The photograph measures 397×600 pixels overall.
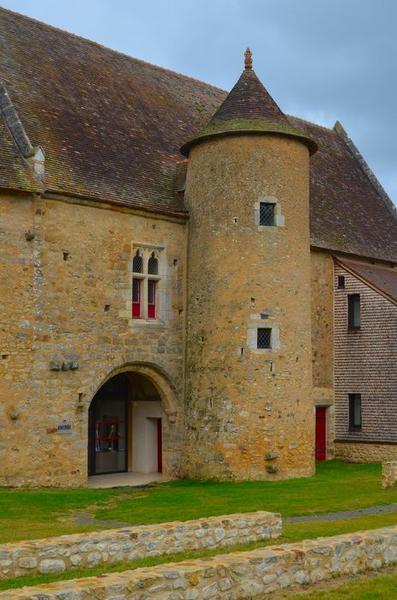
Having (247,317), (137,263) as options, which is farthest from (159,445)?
(137,263)

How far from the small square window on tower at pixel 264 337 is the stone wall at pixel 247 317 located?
0.49 feet

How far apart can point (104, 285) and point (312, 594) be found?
14319mm

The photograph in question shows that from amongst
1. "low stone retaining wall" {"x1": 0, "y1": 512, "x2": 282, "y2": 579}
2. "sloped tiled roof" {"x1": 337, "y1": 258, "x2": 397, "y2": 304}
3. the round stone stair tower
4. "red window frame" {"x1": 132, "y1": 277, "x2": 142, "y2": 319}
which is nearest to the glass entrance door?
the round stone stair tower

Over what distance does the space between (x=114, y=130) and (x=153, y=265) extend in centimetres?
477

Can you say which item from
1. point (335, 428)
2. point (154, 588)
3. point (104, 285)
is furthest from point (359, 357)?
point (154, 588)

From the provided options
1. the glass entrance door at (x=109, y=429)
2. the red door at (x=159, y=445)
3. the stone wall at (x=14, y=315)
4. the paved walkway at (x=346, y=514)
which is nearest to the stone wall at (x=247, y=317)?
the red door at (x=159, y=445)

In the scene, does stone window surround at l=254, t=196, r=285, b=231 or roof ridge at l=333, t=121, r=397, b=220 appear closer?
stone window surround at l=254, t=196, r=285, b=231

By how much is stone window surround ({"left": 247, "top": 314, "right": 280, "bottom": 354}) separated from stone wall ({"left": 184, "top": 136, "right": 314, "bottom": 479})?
0.03 meters

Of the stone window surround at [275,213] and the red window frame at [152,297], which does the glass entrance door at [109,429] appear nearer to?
the red window frame at [152,297]

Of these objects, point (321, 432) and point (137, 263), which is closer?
point (137, 263)

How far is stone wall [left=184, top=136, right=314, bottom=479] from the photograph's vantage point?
76.2 feet

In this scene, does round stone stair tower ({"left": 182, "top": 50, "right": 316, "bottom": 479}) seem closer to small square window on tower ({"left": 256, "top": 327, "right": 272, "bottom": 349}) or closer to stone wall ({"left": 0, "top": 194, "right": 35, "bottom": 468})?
small square window on tower ({"left": 256, "top": 327, "right": 272, "bottom": 349})

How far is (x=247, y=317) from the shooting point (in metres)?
→ 23.7

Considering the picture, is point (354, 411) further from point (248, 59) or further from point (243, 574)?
point (243, 574)
